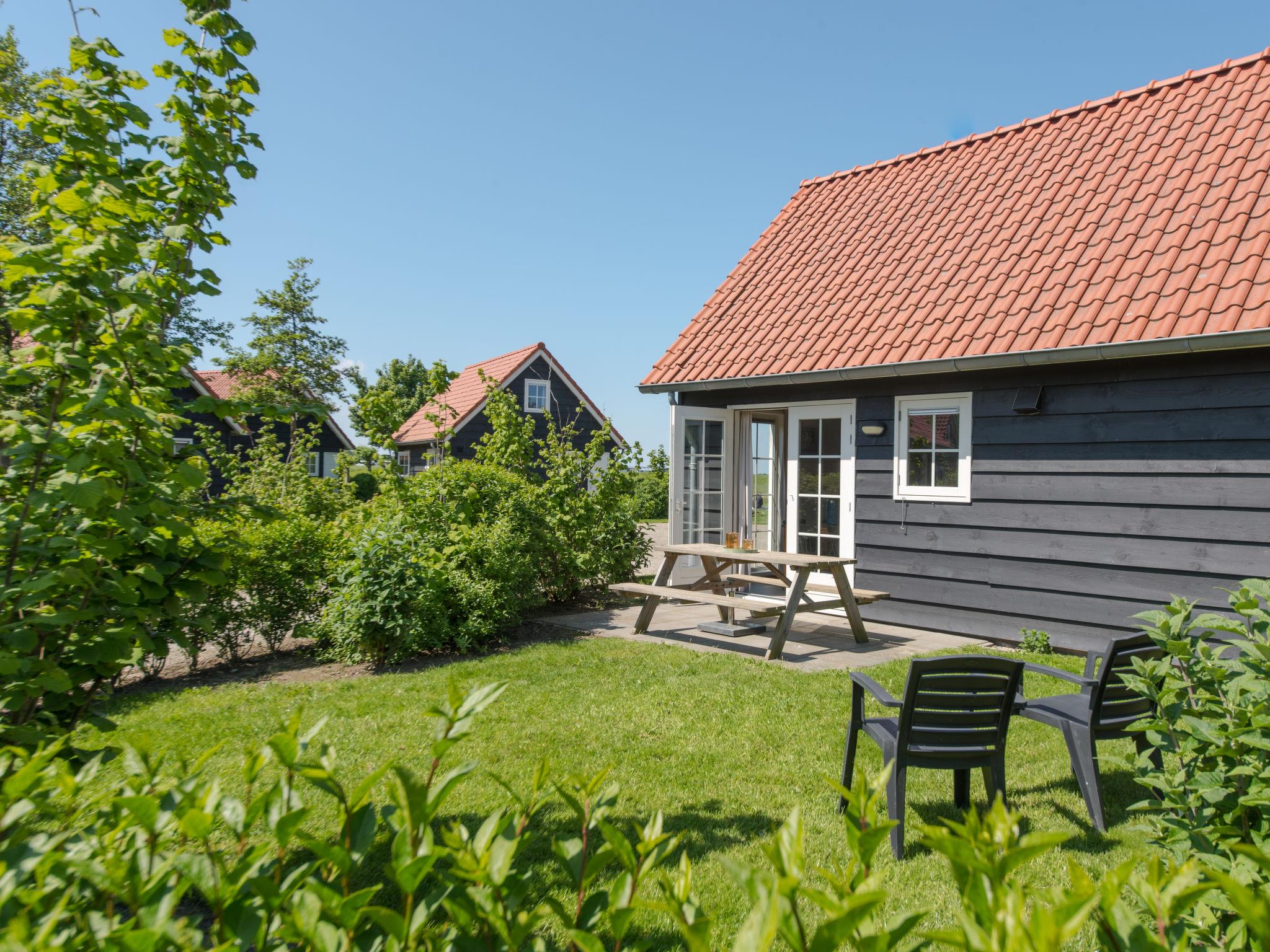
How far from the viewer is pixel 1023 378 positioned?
7344 mm

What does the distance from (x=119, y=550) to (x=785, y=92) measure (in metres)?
9.48

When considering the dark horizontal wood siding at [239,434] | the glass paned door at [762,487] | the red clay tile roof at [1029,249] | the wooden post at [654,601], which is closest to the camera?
the red clay tile roof at [1029,249]

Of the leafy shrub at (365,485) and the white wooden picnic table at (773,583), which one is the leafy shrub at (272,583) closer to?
the white wooden picnic table at (773,583)

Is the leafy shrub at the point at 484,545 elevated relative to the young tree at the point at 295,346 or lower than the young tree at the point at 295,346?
lower

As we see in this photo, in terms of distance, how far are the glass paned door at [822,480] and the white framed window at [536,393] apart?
18762mm

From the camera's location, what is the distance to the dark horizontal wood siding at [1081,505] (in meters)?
6.21

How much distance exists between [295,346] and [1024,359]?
31686 mm

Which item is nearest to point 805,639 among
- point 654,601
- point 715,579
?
point 715,579

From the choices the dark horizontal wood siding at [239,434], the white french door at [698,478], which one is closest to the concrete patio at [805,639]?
the white french door at [698,478]

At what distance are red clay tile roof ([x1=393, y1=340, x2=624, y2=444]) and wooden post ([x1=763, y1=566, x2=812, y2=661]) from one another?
1960cm

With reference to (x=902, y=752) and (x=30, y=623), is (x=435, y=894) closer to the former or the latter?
(x=30, y=623)

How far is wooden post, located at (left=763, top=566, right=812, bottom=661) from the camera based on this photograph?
275 inches

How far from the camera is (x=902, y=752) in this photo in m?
3.52

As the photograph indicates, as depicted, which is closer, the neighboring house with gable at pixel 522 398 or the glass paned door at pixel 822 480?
the glass paned door at pixel 822 480
